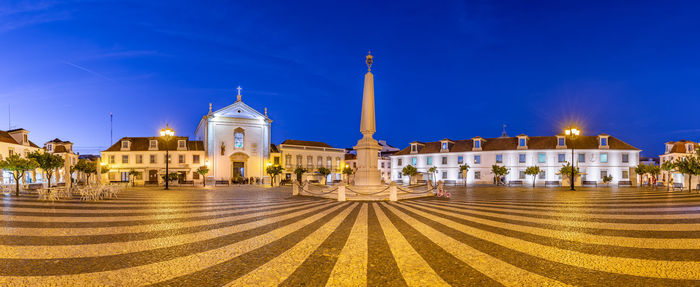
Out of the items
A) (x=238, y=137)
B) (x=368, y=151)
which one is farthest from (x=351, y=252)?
(x=238, y=137)

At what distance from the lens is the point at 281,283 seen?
493 cm

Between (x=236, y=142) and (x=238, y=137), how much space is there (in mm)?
873

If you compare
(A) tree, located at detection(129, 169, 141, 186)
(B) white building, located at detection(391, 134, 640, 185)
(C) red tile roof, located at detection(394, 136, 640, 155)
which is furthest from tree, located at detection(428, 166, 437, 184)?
(A) tree, located at detection(129, 169, 141, 186)

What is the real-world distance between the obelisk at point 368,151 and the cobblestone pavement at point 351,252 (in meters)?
11.0

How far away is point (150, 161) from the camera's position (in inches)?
2020

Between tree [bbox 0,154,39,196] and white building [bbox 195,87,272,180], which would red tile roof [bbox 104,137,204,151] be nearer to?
white building [bbox 195,87,272,180]

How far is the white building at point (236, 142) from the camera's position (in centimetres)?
5159

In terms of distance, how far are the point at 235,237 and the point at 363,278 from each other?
14.2 feet

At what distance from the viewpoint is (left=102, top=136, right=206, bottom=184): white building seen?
50.8 meters

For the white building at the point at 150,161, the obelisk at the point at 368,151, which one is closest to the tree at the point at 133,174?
the white building at the point at 150,161

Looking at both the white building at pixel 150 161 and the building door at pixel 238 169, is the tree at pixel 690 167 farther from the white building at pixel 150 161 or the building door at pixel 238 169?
the white building at pixel 150 161

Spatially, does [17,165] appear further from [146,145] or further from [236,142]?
[146,145]

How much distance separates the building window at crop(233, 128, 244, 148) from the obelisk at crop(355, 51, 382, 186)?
34920mm

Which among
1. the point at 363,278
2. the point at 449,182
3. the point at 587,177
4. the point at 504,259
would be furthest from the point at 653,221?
the point at 587,177
